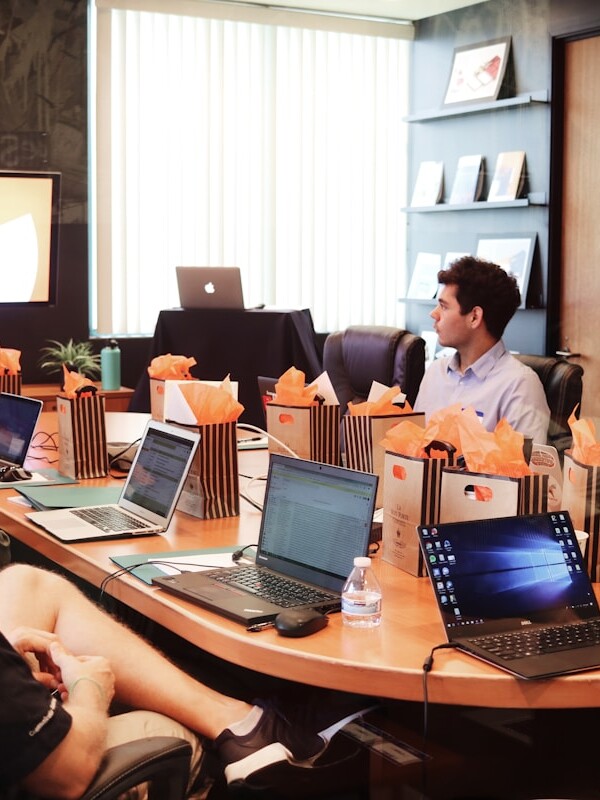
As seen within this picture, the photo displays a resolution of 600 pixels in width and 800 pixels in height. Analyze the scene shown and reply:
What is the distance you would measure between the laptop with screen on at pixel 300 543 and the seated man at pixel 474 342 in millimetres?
1382

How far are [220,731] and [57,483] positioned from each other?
1.30 meters

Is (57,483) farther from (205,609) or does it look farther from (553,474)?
(553,474)

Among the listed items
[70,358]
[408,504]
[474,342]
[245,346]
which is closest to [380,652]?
[408,504]

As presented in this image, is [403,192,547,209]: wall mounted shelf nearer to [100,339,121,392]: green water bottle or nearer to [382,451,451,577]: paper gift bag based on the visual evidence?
[100,339,121,392]: green water bottle

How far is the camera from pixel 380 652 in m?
1.68

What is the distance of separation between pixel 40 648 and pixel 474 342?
2055 millimetres

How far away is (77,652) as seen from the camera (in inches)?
83.1

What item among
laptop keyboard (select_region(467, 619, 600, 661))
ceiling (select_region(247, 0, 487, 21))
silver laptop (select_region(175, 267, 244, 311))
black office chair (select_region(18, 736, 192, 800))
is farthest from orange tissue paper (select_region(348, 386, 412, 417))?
ceiling (select_region(247, 0, 487, 21))

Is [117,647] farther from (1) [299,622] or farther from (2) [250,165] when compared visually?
(2) [250,165]

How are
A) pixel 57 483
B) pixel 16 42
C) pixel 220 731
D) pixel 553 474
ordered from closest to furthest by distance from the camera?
1. pixel 220 731
2. pixel 553 474
3. pixel 57 483
4. pixel 16 42

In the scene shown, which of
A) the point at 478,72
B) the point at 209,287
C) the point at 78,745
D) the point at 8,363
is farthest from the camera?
the point at 478,72

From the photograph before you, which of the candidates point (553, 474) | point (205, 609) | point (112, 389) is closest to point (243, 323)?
point (112, 389)

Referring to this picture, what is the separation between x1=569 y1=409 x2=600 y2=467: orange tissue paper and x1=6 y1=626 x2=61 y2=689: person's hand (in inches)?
41.2

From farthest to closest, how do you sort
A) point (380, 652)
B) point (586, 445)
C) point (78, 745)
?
point (586, 445) < point (380, 652) < point (78, 745)
